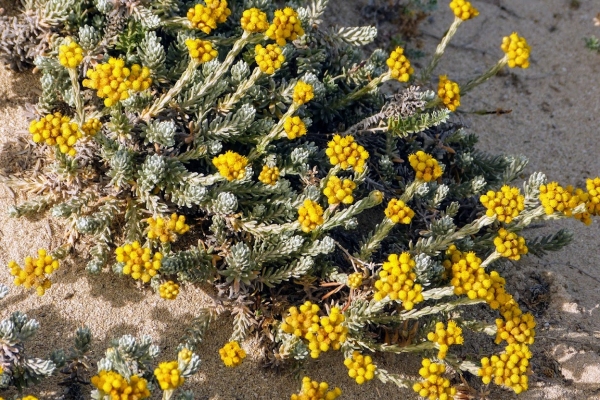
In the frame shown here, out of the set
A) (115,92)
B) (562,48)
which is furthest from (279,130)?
(562,48)

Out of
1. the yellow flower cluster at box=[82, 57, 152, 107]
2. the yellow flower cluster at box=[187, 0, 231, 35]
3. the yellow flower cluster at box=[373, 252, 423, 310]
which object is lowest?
the yellow flower cluster at box=[373, 252, 423, 310]

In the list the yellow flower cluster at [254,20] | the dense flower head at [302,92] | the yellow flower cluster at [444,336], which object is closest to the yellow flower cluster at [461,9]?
the dense flower head at [302,92]

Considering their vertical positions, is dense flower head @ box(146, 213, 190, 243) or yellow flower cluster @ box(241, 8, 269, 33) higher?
yellow flower cluster @ box(241, 8, 269, 33)

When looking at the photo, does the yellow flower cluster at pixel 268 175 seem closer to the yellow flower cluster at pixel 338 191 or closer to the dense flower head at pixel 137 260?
the yellow flower cluster at pixel 338 191

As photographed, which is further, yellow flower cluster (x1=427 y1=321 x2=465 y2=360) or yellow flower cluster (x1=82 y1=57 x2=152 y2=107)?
yellow flower cluster (x1=427 y1=321 x2=465 y2=360)

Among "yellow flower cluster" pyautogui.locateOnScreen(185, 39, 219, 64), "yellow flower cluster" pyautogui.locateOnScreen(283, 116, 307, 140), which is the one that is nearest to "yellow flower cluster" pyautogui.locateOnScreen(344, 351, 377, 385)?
"yellow flower cluster" pyautogui.locateOnScreen(283, 116, 307, 140)

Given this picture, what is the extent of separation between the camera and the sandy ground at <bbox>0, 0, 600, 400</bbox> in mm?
3469

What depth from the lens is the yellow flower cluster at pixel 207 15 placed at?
11.0ft

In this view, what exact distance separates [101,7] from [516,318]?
2821mm

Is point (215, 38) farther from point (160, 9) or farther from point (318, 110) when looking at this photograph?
point (318, 110)

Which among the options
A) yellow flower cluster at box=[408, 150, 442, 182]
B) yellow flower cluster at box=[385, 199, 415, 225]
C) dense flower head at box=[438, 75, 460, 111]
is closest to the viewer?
yellow flower cluster at box=[385, 199, 415, 225]

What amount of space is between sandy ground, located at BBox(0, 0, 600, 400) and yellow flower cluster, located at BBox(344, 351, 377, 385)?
463 mm

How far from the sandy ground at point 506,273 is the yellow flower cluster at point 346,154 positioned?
109 cm

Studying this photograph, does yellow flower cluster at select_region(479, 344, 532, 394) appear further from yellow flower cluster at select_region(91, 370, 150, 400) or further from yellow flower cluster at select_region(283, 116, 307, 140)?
→ yellow flower cluster at select_region(91, 370, 150, 400)
